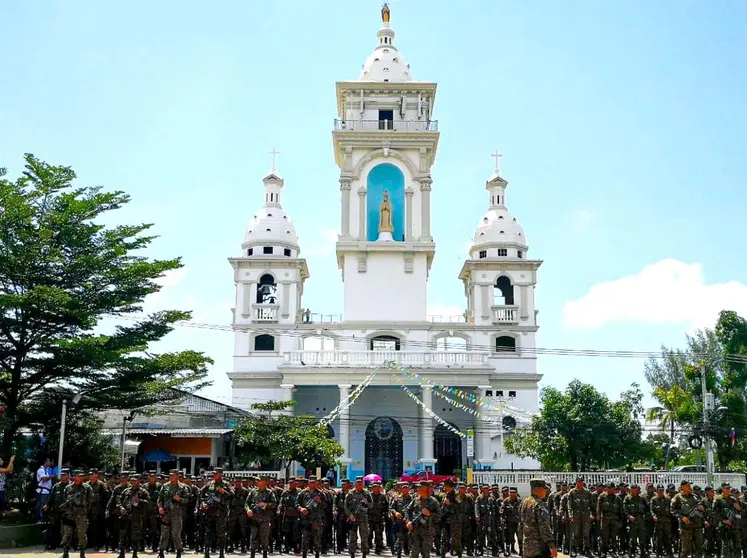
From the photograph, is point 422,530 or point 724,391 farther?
point 724,391

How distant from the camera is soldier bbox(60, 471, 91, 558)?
1485 cm

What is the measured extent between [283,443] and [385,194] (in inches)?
735

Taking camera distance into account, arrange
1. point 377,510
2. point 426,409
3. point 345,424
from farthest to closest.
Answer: point 345,424, point 426,409, point 377,510

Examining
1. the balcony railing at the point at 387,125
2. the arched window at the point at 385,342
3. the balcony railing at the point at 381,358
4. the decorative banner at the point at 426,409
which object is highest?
the balcony railing at the point at 387,125

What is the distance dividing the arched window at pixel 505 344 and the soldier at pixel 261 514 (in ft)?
95.7

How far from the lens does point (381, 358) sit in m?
36.4

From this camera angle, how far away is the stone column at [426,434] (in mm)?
35469

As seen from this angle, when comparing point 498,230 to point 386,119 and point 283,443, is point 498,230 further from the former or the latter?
point 283,443

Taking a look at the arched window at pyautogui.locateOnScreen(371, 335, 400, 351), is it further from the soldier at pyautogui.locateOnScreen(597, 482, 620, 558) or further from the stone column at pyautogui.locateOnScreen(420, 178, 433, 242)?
the soldier at pyautogui.locateOnScreen(597, 482, 620, 558)

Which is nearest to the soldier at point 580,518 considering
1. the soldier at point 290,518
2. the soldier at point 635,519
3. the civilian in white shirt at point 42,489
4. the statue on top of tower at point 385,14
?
the soldier at point 635,519

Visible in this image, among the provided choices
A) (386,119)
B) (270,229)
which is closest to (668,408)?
(386,119)

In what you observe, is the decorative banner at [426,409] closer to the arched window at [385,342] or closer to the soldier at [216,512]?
the arched window at [385,342]

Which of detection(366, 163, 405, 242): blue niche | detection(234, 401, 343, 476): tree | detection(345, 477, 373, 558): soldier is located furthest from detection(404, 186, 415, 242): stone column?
detection(345, 477, 373, 558): soldier

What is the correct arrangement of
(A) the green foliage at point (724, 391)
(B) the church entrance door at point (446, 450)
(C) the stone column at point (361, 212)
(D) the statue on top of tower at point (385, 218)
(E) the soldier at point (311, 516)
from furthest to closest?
(D) the statue on top of tower at point (385, 218), (C) the stone column at point (361, 212), (B) the church entrance door at point (446, 450), (A) the green foliage at point (724, 391), (E) the soldier at point (311, 516)
